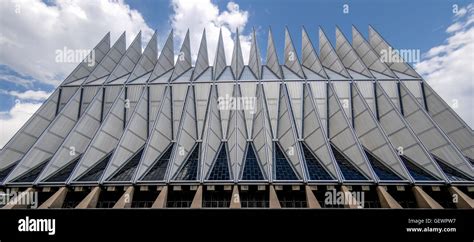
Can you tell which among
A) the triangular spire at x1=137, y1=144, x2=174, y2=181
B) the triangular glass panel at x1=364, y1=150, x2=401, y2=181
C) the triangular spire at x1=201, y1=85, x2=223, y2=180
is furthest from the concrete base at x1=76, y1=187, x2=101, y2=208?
the triangular glass panel at x1=364, y1=150, x2=401, y2=181

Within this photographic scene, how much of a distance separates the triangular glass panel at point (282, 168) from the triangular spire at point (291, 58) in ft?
35.5

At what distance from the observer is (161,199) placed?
16.2m

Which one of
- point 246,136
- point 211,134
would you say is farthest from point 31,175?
point 246,136

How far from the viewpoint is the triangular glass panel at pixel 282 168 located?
59.2ft

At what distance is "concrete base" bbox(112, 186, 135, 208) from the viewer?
15.6m

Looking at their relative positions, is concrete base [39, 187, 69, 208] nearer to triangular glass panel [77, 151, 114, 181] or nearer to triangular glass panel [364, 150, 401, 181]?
triangular glass panel [77, 151, 114, 181]

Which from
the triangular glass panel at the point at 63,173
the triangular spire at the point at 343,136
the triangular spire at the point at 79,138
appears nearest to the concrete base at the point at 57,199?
the triangular glass panel at the point at 63,173

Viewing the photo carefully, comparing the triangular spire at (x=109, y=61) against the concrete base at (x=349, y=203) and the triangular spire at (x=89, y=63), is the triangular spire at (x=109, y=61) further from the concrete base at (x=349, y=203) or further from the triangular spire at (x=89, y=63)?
the concrete base at (x=349, y=203)

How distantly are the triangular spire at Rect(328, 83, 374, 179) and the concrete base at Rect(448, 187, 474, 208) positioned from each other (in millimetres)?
5164

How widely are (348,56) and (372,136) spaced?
43.6 ft
